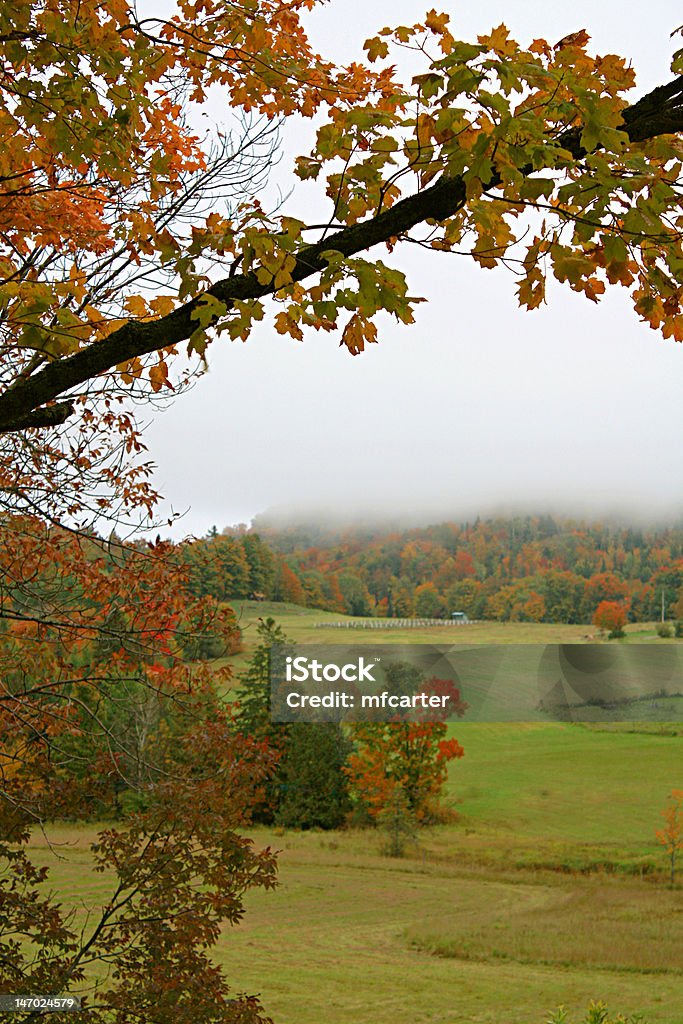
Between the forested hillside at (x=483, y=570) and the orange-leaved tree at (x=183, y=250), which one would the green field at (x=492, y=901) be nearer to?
the orange-leaved tree at (x=183, y=250)

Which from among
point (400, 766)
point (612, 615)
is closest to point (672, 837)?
point (400, 766)

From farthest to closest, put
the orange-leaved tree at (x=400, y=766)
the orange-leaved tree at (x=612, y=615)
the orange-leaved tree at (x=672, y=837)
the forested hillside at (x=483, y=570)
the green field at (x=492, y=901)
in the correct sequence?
the orange-leaved tree at (x=612, y=615)
the forested hillside at (x=483, y=570)
the orange-leaved tree at (x=400, y=766)
the orange-leaved tree at (x=672, y=837)
the green field at (x=492, y=901)

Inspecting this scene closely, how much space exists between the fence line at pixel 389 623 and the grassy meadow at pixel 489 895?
1.81 feet

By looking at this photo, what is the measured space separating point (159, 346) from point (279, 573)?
22.9 metres

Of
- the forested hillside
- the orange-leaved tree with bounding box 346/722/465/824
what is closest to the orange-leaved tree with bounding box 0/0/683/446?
the forested hillside

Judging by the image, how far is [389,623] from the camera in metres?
29.1

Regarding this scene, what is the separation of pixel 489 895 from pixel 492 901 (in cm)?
67

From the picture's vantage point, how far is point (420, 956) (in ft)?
48.9

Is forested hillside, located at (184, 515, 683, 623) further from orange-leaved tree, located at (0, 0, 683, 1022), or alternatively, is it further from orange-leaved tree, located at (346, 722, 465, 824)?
orange-leaved tree, located at (0, 0, 683, 1022)

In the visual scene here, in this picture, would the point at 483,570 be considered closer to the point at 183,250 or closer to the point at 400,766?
the point at 400,766

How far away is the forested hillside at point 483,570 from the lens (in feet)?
85.4

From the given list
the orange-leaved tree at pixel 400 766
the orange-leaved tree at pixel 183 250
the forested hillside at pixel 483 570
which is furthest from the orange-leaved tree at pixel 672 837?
the orange-leaved tree at pixel 183 250

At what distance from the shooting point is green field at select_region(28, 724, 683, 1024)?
40.8 ft

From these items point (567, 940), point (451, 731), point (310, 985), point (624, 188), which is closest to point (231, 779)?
point (624, 188)
